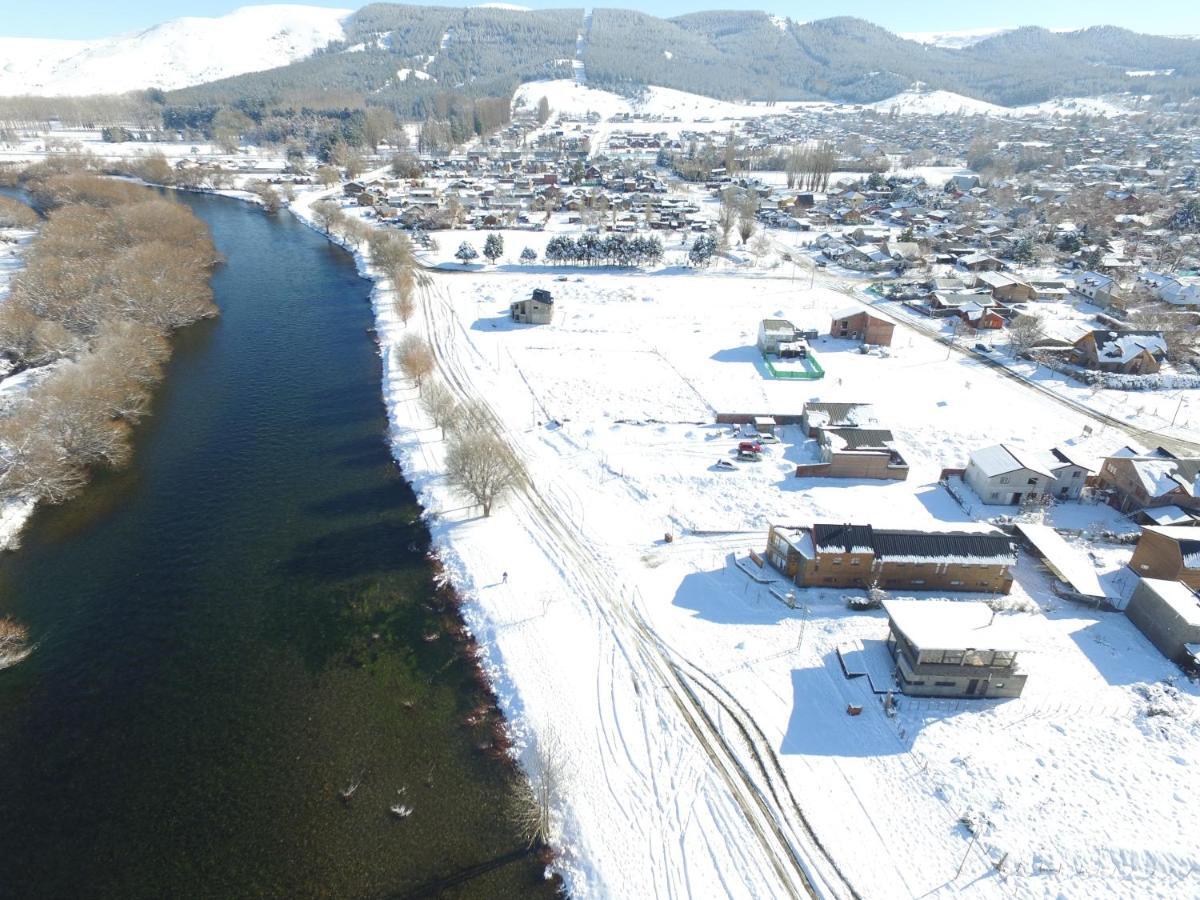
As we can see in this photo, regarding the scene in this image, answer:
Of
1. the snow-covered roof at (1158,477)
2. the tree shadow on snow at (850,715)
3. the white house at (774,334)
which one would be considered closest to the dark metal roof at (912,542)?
the tree shadow on snow at (850,715)

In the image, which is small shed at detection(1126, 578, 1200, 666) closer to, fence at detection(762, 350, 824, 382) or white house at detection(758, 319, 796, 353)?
fence at detection(762, 350, 824, 382)

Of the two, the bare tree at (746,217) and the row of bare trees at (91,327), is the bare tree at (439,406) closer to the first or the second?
the row of bare trees at (91,327)

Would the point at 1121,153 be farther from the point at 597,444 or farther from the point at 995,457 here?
the point at 597,444

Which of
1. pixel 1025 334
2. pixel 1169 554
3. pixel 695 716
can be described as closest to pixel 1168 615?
pixel 1169 554

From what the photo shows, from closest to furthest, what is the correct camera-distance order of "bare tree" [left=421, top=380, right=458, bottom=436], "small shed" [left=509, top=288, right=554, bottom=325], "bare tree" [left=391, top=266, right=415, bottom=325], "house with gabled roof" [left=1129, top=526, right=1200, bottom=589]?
"house with gabled roof" [left=1129, top=526, right=1200, bottom=589] < "bare tree" [left=421, top=380, right=458, bottom=436] < "small shed" [left=509, top=288, right=554, bottom=325] < "bare tree" [left=391, top=266, right=415, bottom=325]

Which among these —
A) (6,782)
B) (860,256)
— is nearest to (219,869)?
(6,782)

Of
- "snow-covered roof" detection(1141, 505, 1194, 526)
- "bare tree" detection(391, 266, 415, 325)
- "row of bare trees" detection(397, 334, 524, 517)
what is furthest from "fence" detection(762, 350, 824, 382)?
"bare tree" detection(391, 266, 415, 325)

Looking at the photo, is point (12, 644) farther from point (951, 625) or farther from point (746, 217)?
point (746, 217)
